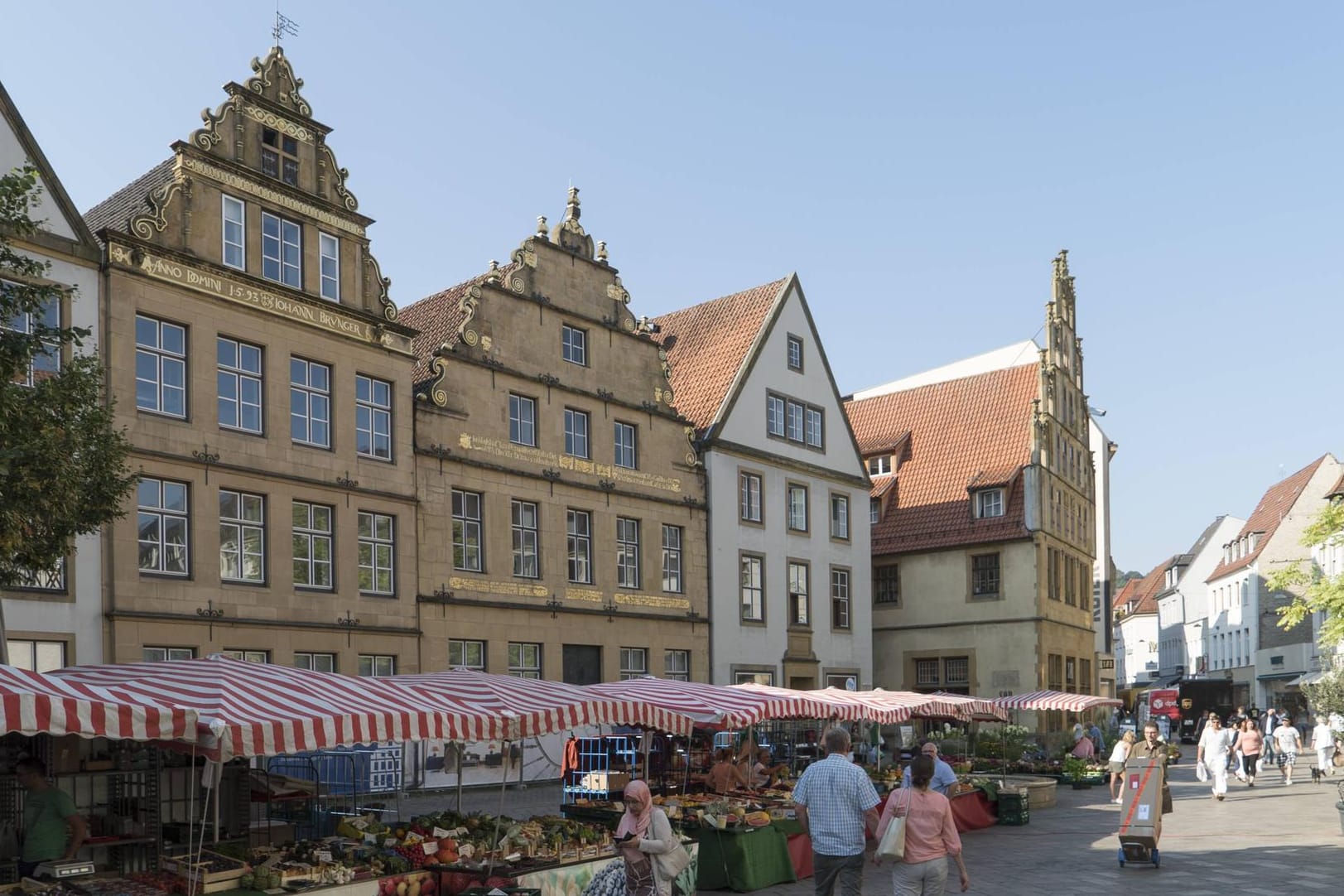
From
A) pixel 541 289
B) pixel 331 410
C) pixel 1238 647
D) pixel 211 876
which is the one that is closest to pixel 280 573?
pixel 331 410

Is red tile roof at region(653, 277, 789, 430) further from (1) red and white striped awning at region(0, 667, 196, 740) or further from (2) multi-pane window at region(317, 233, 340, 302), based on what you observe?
(1) red and white striped awning at region(0, 667, 196, 740)

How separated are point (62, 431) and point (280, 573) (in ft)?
34.6

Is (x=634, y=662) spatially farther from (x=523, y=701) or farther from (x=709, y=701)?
(x=523, y=701)

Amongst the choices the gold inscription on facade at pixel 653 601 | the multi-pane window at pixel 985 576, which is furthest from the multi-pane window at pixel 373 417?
the multi-pane window at pixel 985 576

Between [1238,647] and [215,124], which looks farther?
[1238,647]

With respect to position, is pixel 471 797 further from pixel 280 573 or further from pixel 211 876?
pixel 211 876

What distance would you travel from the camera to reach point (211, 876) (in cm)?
1208

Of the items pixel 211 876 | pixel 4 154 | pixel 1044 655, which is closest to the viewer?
pixel 211 876

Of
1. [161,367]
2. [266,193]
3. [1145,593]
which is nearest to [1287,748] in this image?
[266,193]

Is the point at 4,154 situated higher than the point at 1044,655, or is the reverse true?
the point at 4,154

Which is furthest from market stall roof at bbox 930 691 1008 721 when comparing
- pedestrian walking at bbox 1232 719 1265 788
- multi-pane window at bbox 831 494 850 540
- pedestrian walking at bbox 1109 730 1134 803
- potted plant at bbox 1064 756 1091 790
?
multi-pane window at bbox 831 494 850 540

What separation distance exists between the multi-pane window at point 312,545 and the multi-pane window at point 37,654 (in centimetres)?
479

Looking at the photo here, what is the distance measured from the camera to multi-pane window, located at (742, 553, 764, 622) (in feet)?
122

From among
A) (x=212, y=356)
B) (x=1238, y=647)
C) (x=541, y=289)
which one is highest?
(x=541, y=289)
